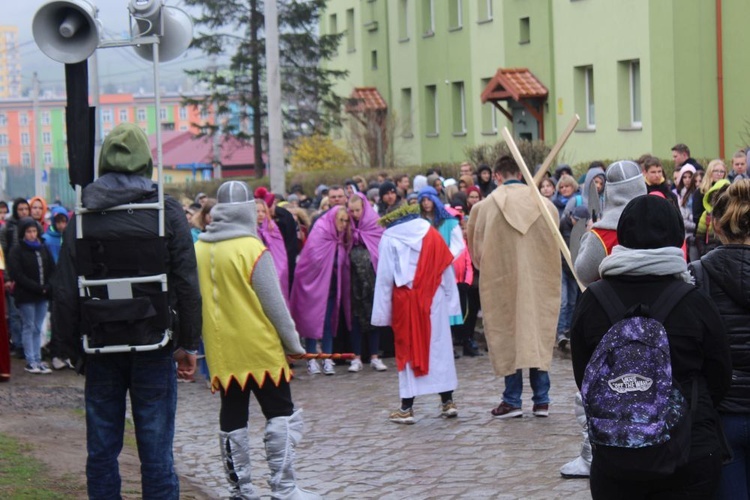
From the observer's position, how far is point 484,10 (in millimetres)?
34031

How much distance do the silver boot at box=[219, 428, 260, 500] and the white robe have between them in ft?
9.19

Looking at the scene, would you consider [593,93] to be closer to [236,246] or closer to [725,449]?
[236,246]

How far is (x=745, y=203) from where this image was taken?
5.27 metres

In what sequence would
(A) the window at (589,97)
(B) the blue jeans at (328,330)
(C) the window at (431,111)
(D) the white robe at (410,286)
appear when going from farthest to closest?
(C) the window at (431,111), (A) the window at (589,97), (B) the blue jeans at (328,330), (D) the white robe at (410,286)

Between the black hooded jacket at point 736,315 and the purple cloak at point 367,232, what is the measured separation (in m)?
9.00

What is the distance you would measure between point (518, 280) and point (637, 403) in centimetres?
532

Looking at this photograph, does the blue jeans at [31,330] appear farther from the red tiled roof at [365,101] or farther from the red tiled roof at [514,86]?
the red tiled roof at [365,101]

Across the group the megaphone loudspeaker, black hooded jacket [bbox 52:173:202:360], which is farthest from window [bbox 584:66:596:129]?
black hooded jacket [bbox 52:173:202:360]

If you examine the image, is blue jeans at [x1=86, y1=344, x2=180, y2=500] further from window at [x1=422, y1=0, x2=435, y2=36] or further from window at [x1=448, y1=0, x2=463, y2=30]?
window at [x1=422, y1=0, x2=435, y2=36]

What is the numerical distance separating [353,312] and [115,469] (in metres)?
7.82

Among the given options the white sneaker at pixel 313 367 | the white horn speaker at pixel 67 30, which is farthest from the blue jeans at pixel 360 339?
the white horn speaker at pixel 67 30

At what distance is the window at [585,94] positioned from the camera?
93.3ft

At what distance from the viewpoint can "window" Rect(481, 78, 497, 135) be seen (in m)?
34.0

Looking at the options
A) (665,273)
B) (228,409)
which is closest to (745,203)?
(665,273)
